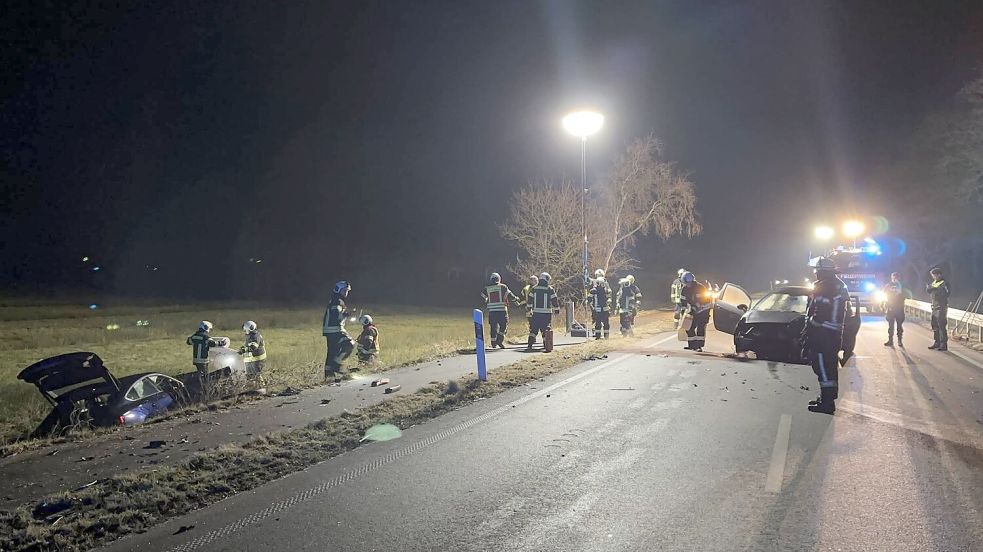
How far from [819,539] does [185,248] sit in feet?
315

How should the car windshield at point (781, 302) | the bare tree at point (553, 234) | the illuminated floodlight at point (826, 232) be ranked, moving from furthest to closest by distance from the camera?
the illuminated floodlight at point (826, 232)
the bare tree at point (553, 234)
the car windshield at point (781, 302)

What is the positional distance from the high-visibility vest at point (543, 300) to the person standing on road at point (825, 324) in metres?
6.69

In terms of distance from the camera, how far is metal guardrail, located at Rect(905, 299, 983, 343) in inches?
674

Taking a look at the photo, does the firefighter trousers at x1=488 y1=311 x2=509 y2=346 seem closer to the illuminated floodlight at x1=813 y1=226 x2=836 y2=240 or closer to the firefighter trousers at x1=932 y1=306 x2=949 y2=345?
the firefighter trousers at x1=932 y1=306 x2=949 y2=345

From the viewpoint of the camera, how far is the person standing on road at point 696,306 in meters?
14.0

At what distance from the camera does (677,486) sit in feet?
17.0

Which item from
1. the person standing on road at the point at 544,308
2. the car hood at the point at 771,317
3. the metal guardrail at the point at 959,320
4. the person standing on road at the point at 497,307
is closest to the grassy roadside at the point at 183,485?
the person standing on road at the point at 544,308

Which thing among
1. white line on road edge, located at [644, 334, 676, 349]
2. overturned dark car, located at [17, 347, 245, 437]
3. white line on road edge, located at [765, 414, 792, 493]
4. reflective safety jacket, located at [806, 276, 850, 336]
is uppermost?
reflective safety jacket, located at [806, 276, 850, 336]

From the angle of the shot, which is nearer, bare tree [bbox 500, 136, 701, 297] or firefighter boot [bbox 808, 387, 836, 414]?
firefighter boot [bbox 808, 387, 836, 414]

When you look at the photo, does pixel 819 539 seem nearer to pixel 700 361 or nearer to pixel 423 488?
pixel 423 488

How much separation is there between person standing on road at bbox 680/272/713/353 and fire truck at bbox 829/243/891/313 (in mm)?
17457

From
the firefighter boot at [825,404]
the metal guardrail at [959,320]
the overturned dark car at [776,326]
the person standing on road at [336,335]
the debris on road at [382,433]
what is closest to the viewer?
the debris on road at [382,433]

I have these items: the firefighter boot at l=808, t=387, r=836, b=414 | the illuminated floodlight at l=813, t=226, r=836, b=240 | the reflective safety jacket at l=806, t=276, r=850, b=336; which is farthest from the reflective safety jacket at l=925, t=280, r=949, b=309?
the illuminated floodlight at l=813, t=226, r=836, b=240

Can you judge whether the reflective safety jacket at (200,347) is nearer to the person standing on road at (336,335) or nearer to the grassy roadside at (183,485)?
the person standing on road at (336,335)
